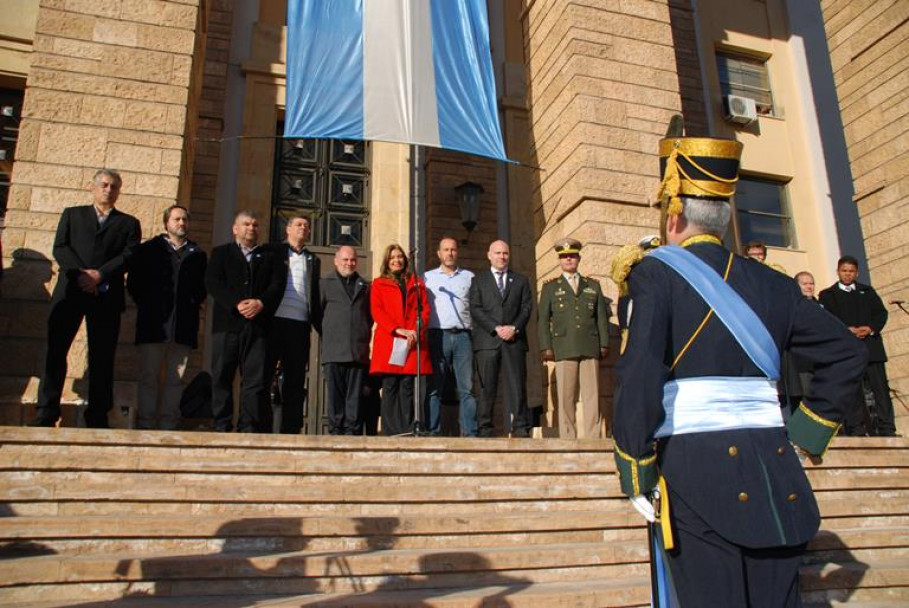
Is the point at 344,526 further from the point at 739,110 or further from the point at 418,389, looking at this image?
the point at 739,110

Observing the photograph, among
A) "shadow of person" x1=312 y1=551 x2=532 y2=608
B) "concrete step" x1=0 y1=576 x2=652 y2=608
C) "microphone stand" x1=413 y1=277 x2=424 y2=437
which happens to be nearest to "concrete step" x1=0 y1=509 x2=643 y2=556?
"shadow of person" x1=312 y1=551 x2=532 y2=608

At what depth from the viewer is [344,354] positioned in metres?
6.26

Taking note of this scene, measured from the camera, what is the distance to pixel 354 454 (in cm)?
507

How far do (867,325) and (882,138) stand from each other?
4.41 m

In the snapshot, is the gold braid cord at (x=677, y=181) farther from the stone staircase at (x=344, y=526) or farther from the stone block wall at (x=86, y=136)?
the stone block wall at (x=86, y=136)

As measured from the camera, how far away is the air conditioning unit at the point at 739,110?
44.1 ft

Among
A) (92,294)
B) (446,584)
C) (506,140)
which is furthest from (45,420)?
(506,140)

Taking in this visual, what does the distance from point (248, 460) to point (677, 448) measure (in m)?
3.26

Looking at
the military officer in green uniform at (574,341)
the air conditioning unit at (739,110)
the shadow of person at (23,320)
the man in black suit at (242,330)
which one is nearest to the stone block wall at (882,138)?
the air conditioning unit at (739,110)

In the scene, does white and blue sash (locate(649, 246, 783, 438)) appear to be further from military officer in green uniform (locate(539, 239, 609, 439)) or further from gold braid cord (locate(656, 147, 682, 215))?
military officer in green uniform (locate(539, 239, 609, 439))

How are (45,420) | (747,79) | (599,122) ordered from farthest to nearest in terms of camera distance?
1. (747,79)
2. (599,122)
3. (45,420)

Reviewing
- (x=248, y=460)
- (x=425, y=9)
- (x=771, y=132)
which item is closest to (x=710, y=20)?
(x=771, y=132)

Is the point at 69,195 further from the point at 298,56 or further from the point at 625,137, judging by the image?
the point at 625,137

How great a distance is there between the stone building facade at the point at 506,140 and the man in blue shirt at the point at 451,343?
1.86 m
